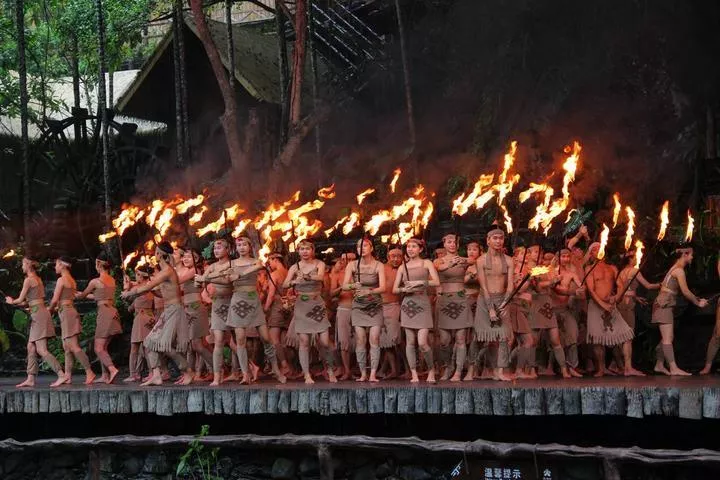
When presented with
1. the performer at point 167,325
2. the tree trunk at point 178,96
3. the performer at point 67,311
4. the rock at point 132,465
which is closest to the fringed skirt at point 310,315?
the performer at point 167,325

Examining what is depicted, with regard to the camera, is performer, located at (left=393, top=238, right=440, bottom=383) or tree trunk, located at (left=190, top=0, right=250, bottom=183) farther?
tree trunk, located at (left=190, top=0, right=250, bottom=183)

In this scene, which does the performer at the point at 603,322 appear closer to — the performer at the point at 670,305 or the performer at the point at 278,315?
the performer at the point at 670,305

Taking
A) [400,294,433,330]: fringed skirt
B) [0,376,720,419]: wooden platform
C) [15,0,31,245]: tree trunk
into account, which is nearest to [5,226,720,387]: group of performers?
[400,294,433,330]: fringed skirt

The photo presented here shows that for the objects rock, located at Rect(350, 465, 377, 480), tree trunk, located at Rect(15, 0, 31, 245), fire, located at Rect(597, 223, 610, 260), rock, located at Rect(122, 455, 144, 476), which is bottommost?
rock, located at Rect(122, 455, 144, 476)

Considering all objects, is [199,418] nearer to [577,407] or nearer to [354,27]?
[577,407]

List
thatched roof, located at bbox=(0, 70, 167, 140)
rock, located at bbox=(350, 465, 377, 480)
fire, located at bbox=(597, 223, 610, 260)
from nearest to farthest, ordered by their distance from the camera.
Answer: rock, located at bbox=(350, 465, 377, 480) → fire, located at bbox=(597, 223, 610, 260) → thatched roof, located at bbox=(0, 70, 167, 140)

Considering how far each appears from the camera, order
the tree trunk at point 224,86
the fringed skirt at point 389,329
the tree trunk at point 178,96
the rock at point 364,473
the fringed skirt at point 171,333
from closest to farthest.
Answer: the rock at point 364,473 < the fringed skirt at point 389,329 < the fringed skirt at point 171,333 < the tree trunk at point 224,86 < the tree trunk at point 178,96

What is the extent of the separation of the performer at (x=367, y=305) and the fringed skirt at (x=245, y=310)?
96 centimetres

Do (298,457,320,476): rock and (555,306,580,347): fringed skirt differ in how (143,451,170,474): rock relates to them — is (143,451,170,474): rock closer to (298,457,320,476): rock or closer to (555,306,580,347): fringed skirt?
(298,457,320,476): rock

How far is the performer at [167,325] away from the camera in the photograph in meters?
11.3

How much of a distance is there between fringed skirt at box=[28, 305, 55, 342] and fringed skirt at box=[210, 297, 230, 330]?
2140mm

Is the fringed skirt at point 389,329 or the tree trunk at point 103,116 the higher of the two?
the tree trunk at point 103,116

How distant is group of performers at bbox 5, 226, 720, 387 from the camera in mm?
10453

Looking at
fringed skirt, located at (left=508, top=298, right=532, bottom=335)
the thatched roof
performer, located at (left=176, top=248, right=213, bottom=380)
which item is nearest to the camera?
fringed skirt, located at (left=508, top=298, right=532, bottom=335)
